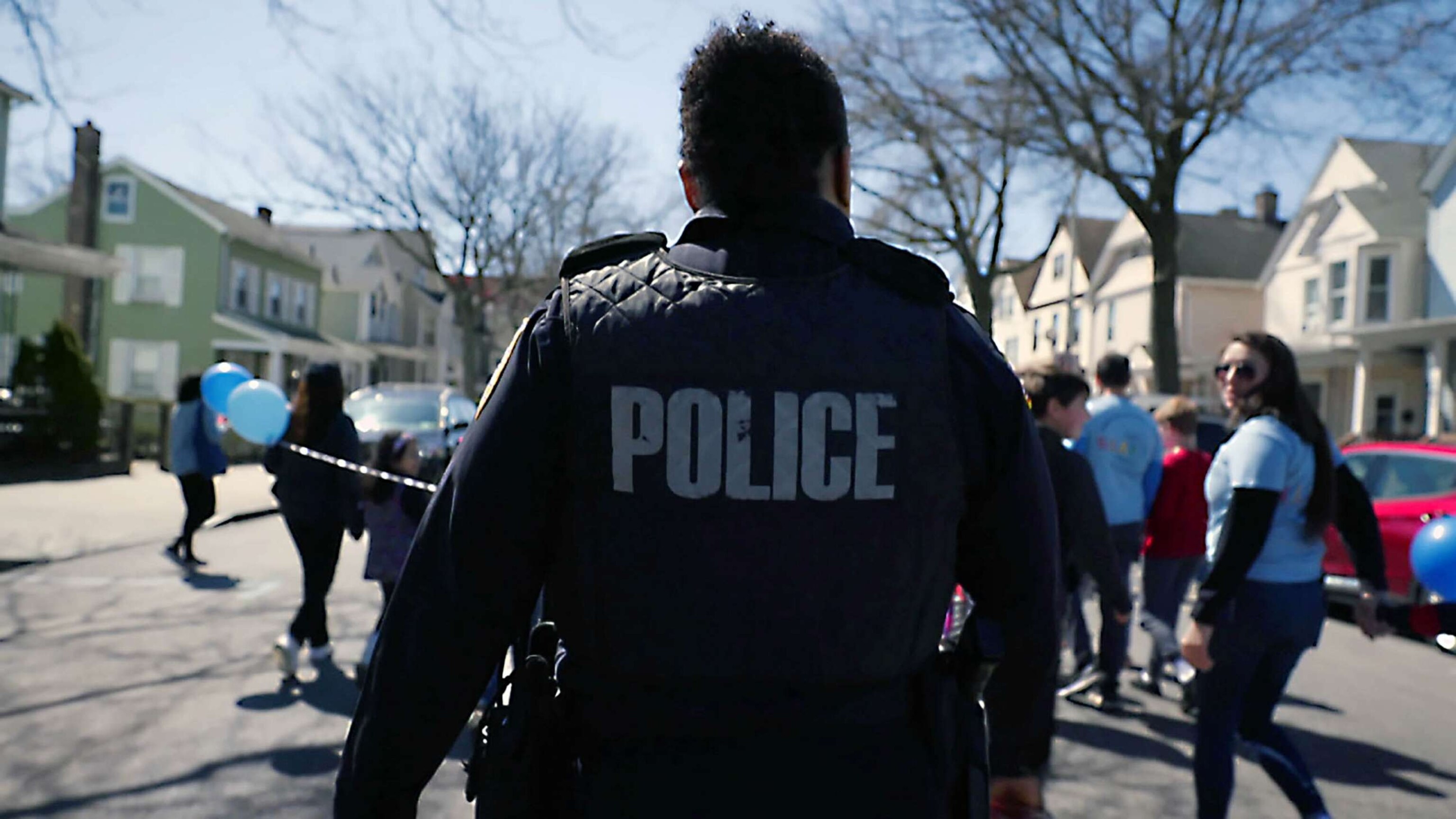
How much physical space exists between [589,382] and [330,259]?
51.4 metres

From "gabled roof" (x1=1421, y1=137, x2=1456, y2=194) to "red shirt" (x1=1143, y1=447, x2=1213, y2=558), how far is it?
2267 cm

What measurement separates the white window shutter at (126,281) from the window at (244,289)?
2.76m

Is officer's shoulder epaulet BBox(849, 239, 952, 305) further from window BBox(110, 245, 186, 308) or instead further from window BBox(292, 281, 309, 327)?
window BBox(292, 281, 309, 327)

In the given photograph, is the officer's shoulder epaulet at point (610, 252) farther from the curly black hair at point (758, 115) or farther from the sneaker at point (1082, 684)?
the sneaker at point (1082, 684)

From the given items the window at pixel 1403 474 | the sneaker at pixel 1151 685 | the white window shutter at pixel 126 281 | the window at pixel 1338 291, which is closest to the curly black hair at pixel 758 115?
the sneaker at pixel 1151 685

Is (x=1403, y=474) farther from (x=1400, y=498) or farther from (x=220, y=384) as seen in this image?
(x=220, y=384)

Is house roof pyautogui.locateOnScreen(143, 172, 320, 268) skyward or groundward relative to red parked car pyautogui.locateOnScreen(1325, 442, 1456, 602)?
skyward

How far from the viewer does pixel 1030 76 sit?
1716 centimetres

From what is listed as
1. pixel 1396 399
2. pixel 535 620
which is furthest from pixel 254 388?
pixel 1396 399

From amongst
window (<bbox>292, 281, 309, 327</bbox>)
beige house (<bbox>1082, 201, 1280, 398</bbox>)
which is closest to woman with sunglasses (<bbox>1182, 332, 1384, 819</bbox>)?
beige house (<bbox>1082, 201, 1280, 398</bbox>)

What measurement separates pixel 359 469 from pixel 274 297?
36.7 m

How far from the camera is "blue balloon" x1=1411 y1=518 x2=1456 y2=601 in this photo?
3889mm

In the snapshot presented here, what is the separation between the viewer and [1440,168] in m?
25.2

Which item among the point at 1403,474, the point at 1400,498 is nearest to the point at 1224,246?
the point at 1403,474
